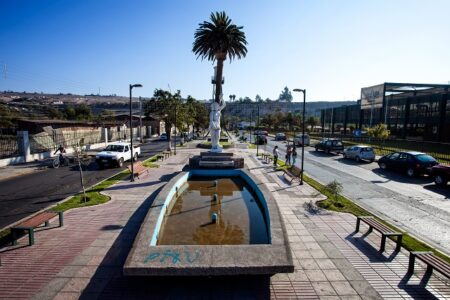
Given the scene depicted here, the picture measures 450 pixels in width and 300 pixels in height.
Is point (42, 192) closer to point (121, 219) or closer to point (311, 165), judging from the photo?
point (121, 219)

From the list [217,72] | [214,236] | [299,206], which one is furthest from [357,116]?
[214,236]

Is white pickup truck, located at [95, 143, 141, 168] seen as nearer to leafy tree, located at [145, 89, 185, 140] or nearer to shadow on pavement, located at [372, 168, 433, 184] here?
leafy tree, located at [145, 89, 185, 140]

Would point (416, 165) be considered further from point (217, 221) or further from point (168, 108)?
point (168, 108)

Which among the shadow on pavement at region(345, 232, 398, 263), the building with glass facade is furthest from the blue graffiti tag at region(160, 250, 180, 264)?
the building with glass facade

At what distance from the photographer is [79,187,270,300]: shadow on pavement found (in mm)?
6109

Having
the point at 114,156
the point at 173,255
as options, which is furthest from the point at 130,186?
the point at 173,255

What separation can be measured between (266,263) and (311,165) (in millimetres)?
20781

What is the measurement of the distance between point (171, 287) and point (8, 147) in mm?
24075

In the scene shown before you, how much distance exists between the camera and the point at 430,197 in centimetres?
1490

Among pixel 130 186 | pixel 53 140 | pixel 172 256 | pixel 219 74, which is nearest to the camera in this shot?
pixel 172 256

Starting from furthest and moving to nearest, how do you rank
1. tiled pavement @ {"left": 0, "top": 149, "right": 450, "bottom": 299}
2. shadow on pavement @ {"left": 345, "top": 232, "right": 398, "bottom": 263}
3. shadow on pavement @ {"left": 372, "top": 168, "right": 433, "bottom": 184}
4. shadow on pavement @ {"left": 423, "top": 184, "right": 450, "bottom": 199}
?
shadow on pavement @ {"left": 372, "top": 168, "right": 433, "bottom": 184} < shadow on pavement @ {"left": 423, "top": 184, "right": 450, "bottom": 199} < shadow on pavement @ {"left": 345, "top": 232, "right": 398, "bottom": 263} < tiled pavement @ {"left": 0, "top": 149, "right": 450, "bottom": 299}

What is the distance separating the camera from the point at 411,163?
20375mm

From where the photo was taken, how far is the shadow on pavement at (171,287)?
20.0ft

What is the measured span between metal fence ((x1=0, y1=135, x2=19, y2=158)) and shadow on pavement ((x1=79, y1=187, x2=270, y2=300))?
21594 millimetres
